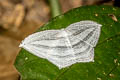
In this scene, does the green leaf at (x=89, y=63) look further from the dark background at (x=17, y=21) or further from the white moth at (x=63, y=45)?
the dark background at (x=17, y=21)

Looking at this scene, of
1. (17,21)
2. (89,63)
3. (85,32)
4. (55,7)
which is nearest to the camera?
(89,63)

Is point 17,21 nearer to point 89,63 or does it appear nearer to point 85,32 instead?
point 85,32

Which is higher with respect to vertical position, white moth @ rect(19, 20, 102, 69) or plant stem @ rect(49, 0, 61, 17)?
white moth @ rect(19, 20, 102, 69)

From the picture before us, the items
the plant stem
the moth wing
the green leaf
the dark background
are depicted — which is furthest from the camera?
the dark background

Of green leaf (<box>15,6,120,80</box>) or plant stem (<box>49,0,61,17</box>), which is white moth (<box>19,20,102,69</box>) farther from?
plant stem (<box>49,0,61,17</box>)

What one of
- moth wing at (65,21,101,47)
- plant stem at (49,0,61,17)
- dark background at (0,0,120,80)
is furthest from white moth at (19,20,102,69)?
dark background at (0,0,120,80)

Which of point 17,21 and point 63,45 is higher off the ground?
point 63,45

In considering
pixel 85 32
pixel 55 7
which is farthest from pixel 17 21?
pixel 85 32

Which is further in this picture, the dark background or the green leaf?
the dark background
